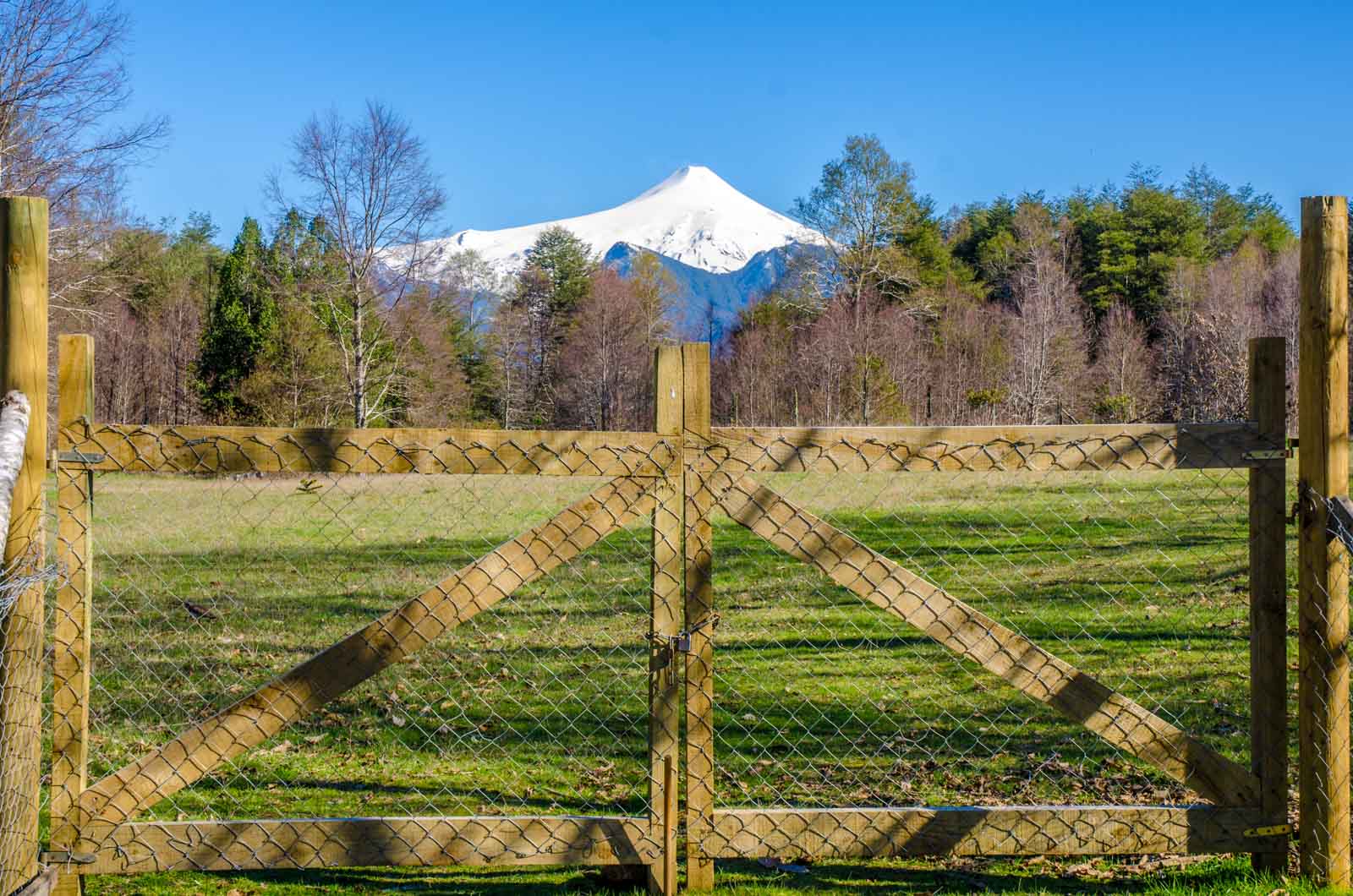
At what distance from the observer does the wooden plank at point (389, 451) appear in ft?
12.0

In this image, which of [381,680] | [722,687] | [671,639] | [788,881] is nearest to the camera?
[671,639]

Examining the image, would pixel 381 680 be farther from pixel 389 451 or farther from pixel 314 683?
pixel 389 451

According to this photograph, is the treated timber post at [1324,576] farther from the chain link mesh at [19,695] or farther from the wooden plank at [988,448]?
the chain link mesh at [19,695]

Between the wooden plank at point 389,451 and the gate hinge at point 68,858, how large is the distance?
1335 millimetres

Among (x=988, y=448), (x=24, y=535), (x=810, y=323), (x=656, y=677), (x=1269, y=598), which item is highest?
(x=810, y=323)

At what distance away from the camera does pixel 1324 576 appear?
3.95m

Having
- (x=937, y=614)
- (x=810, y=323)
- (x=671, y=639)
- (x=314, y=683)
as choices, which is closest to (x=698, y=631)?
(x=671, y=639)

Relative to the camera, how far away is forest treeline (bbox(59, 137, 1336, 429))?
39.1m

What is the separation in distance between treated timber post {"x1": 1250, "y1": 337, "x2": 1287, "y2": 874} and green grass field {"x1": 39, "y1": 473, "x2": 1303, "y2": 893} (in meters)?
0.37

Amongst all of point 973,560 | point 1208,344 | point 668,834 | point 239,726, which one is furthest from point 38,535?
point 1208,344

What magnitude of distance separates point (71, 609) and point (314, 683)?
849mm

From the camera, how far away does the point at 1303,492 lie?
4.01 metres

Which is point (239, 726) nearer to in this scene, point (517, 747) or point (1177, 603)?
point (517, 747)

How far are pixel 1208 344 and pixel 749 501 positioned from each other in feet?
140
